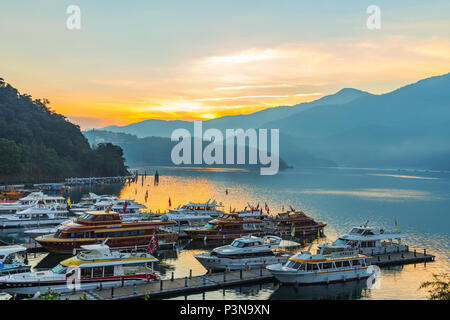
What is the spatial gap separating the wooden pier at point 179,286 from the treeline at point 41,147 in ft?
346

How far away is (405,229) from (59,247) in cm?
5437

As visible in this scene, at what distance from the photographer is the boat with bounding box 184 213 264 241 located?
53.5m

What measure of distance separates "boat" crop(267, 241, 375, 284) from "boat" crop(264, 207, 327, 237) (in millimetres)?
20840

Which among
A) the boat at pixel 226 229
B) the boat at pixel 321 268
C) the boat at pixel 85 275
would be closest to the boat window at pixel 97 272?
the boat at pixel 85 275

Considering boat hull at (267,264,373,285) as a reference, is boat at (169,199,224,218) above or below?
above

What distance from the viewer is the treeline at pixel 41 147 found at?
127312mm

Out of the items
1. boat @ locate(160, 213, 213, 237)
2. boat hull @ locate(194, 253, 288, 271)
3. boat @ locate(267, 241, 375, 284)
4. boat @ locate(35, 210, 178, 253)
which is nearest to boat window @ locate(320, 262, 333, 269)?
boat @ locate(267, 241, 375, 284)

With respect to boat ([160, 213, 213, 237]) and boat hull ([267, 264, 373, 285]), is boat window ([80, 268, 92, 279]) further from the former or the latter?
boat ([160, 213, 213, 237])

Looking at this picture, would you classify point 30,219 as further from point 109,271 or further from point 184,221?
point 109,271

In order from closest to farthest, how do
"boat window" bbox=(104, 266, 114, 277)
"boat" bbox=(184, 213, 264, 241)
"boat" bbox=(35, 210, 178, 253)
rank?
"boat window" bbox=(104, 266, 114, 277) → "boat" bbox=(35, 210, 178, 253) → "boat" bbox=(184, 213, 264, 241)

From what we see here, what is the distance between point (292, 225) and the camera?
193ft

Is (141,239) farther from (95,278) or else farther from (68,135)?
(68,135)

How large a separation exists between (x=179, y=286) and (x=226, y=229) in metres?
22.2

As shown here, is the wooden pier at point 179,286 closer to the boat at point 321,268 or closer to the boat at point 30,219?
the boat at point 321,268
